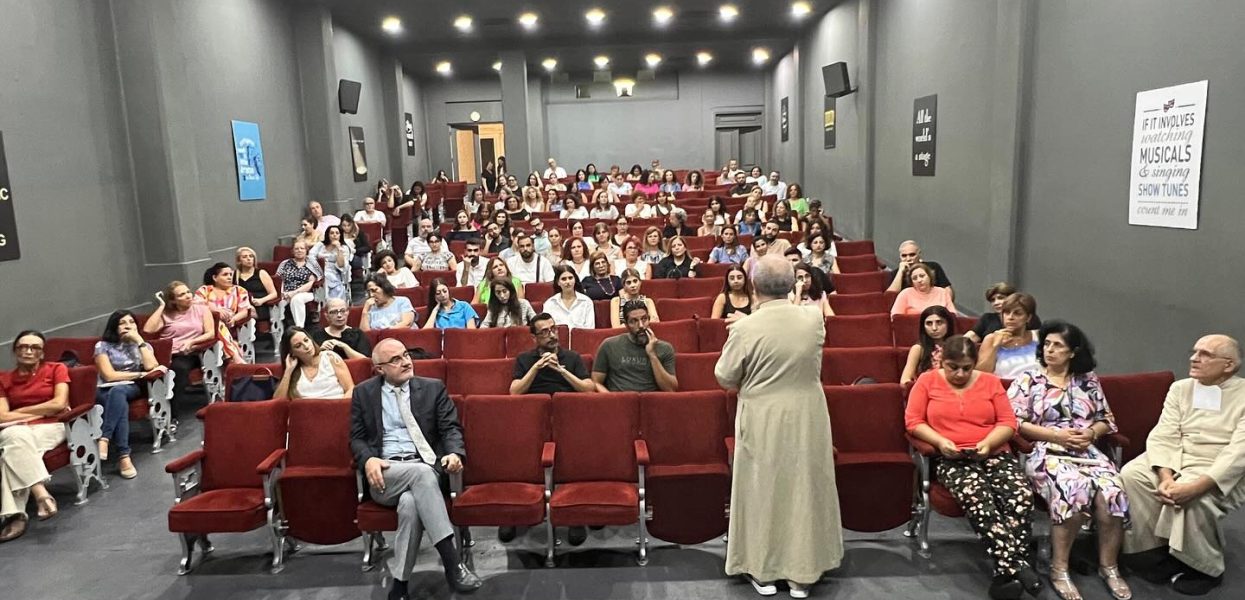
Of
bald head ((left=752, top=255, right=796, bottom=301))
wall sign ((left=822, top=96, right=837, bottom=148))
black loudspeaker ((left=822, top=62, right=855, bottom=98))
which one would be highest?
black loudspeaker ((left=822, top=62, right=855, bottom=98))

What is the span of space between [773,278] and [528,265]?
4.64m

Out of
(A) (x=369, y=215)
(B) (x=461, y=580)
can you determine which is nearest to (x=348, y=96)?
(A) (x=369, y=215)

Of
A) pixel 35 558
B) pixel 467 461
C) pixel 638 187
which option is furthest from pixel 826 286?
pixel 638 187

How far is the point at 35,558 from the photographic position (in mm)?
3822

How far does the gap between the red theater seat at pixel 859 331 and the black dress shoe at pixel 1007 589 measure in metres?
2.36

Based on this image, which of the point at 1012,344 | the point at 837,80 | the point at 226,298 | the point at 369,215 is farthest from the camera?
the point at 369,215

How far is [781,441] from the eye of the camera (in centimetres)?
303

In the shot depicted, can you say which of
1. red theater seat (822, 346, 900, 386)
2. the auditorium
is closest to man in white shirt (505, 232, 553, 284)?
the auditorium

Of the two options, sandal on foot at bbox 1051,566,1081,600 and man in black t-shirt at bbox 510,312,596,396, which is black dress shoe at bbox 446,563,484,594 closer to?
man in black t-shirt at bbox 510,312,596,396

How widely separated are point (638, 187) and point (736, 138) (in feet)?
20.6

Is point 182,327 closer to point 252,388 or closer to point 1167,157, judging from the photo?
point 252,388

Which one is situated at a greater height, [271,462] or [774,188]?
[774,188]

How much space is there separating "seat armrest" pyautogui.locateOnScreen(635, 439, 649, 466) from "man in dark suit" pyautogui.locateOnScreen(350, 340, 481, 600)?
788mm

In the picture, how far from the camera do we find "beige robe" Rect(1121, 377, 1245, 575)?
3.10 meters
